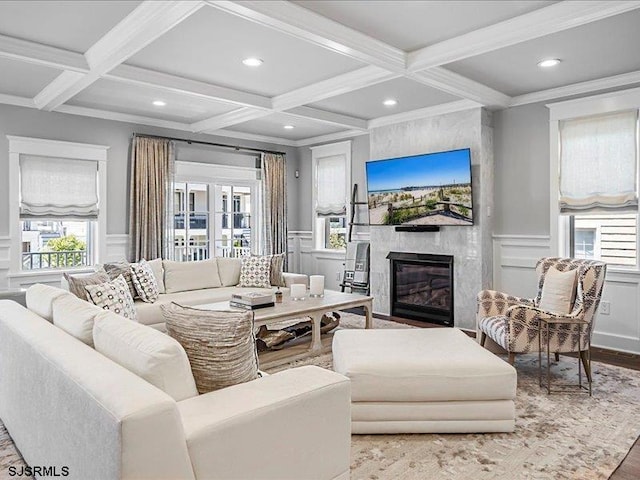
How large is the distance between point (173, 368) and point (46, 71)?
12.3 ft

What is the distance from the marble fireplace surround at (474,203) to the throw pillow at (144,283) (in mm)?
3105

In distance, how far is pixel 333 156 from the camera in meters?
7.28

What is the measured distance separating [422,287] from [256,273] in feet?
6.92

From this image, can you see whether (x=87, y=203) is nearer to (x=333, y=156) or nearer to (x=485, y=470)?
(x=333, y=156)

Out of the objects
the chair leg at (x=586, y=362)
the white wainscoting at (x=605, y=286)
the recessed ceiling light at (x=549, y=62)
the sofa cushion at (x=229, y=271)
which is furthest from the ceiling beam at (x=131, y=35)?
the white wainscoting at (x=605, y=286)

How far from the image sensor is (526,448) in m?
2.56

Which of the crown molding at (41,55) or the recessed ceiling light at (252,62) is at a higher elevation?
the recessed ceiling light at (252,62)

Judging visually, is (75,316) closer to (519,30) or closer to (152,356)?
(152,356)

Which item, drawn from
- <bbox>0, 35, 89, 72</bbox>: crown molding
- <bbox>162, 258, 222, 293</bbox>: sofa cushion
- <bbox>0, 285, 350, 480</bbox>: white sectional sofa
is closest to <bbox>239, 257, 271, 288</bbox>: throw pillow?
<bbox>162, 258, 222, 293</bbox>: sofa cushion

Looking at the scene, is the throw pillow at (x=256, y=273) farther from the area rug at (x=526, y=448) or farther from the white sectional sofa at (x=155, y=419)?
the white sectional sofa at (x=155, y=419)

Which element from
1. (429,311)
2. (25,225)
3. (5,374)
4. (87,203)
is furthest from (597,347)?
(25,225)

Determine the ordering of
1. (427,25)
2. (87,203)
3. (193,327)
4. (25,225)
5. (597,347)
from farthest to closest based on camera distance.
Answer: (87,203) < (25,225) < (597,347) < (427,25) < (193,327)

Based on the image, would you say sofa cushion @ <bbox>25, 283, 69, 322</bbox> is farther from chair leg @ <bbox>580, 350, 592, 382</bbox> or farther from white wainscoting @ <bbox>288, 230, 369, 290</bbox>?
white wainscoting @ <bbox>288, 230, 369, 290</bbox>

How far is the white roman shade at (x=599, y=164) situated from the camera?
4402mm
